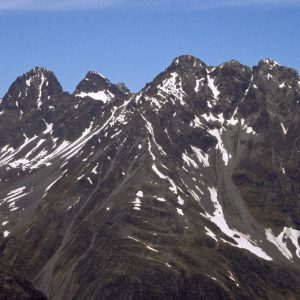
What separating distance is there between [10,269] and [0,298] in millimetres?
11119

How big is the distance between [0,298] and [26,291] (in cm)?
423

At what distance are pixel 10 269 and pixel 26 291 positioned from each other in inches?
342

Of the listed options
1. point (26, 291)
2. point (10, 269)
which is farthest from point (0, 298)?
point (10, 269)

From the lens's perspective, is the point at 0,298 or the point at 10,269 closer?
the point at 0,298

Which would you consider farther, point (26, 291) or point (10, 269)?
point (10, 269)

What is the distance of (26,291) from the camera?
282 ft

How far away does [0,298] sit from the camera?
272 ft

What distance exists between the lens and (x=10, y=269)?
93.8 metres

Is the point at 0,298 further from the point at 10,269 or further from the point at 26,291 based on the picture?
the point at 10,269
